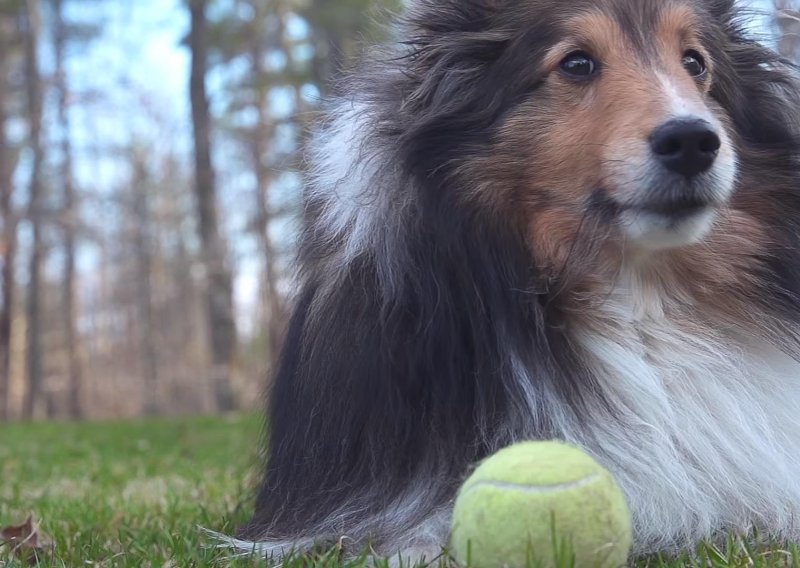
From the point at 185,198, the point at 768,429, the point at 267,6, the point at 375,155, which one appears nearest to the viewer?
the point at 768,429

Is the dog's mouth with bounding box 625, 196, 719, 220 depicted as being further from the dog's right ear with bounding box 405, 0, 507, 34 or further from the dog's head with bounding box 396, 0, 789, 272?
the dog's right ear with bounding box 405, 0, 507, 34

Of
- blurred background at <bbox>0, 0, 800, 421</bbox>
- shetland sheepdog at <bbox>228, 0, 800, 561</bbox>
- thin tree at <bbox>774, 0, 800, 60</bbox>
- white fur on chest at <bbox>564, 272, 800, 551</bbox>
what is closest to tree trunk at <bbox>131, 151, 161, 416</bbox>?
blurred background at <bbox>0, 0, 800, 421</bbox>

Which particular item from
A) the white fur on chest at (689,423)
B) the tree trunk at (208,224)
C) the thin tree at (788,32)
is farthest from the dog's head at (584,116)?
the tree trunk at (208,224)

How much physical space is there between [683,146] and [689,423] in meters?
0.77

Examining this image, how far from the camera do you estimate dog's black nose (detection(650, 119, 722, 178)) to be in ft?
7.53

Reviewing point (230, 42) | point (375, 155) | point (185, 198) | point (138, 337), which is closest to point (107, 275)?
point (138, 337)

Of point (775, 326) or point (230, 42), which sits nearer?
point (775, 326)

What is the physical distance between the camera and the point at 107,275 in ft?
126

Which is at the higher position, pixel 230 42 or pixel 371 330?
pixel 230 42

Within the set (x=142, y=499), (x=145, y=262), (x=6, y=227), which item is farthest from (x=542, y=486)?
(x=145, y=262)

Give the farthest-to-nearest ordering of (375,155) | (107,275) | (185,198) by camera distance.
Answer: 1. (107,275)
2. (185,198)
3. (375,155)

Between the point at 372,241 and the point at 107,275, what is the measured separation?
37.8m

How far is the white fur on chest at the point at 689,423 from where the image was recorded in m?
2.42

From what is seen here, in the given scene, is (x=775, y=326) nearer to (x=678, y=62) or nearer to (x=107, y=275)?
(x=678, y=62)
